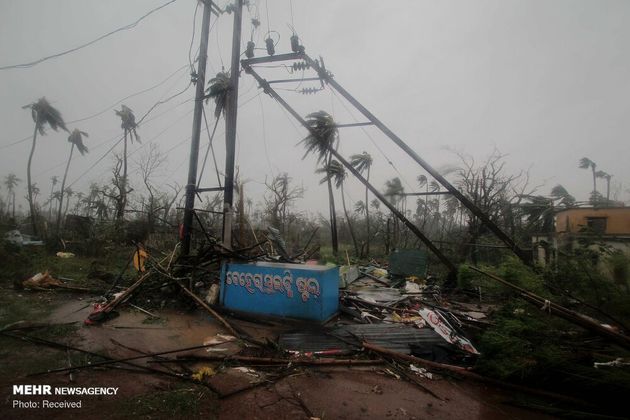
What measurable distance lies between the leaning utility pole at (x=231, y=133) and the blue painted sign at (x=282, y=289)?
4.70ft

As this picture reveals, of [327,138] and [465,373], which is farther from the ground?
[327,138]

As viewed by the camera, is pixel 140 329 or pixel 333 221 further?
pixel 333 221

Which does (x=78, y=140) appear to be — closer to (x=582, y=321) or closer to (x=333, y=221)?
(x=333, y=221)

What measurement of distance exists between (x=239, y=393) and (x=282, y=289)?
3.05 meters

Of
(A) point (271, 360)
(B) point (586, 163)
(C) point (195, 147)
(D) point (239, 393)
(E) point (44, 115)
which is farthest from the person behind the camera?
(B) point (586, 163)

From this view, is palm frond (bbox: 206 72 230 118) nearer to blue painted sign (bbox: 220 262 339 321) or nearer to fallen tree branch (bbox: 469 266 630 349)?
blue painted sign (bbox: 220 262 339 321)

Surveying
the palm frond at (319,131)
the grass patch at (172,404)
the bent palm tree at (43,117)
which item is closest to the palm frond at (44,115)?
the bent palm tree at (43,117)

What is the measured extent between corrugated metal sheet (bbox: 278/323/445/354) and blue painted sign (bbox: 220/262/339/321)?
→ 0.70 metres

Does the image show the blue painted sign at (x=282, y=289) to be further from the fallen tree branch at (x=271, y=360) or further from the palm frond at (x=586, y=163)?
the palm frond at (x=586, y=163)

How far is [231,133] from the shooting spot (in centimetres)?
899

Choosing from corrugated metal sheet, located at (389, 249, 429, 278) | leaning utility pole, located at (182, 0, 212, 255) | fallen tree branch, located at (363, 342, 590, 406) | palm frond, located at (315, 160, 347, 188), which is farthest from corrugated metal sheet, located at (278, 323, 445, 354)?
palm frond, located at (315, 160, 347, 188)

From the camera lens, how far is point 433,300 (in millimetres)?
8930

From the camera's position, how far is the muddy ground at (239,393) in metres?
3.50

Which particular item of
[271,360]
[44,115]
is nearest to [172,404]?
[271,360]
